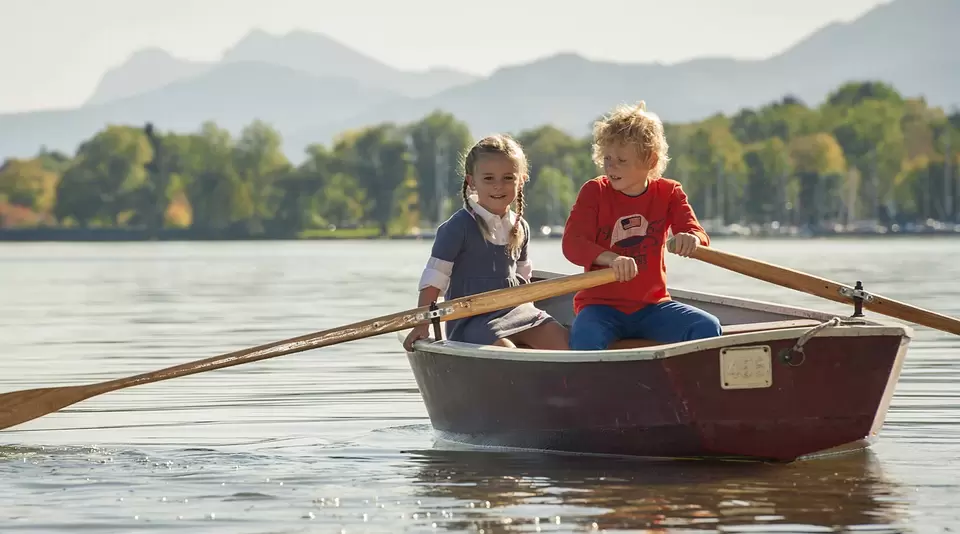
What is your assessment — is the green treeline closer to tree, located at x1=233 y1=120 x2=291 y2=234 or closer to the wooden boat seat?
tree, located at x1=233 y1=120 x2=291 y2=234

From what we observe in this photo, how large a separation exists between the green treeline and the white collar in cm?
14172

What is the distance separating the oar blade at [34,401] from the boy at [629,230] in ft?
11.5

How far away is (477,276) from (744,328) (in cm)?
Answer: 186

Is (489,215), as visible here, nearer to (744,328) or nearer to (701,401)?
(744,328)

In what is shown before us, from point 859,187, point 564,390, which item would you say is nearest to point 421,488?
point 564,390

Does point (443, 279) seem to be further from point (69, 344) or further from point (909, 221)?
point (909, 221)

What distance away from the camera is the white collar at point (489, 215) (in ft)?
36.0

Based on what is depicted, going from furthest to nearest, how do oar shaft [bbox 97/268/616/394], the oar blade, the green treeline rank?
the green treeline → the oar blade → oar shaft [bbox 97/268/616/394]

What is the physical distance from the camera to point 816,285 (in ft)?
34.6

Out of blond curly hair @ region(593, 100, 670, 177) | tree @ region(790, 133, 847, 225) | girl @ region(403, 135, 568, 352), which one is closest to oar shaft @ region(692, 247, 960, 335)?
blond curly hair @ region(593, 100, 670, 177)

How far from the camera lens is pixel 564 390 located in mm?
10047

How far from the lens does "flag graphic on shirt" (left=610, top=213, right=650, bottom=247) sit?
10383mm

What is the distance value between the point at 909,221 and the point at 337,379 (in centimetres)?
14157

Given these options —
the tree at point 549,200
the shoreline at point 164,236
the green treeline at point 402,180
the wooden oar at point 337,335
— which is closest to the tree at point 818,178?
the green treeline at point 402,180
